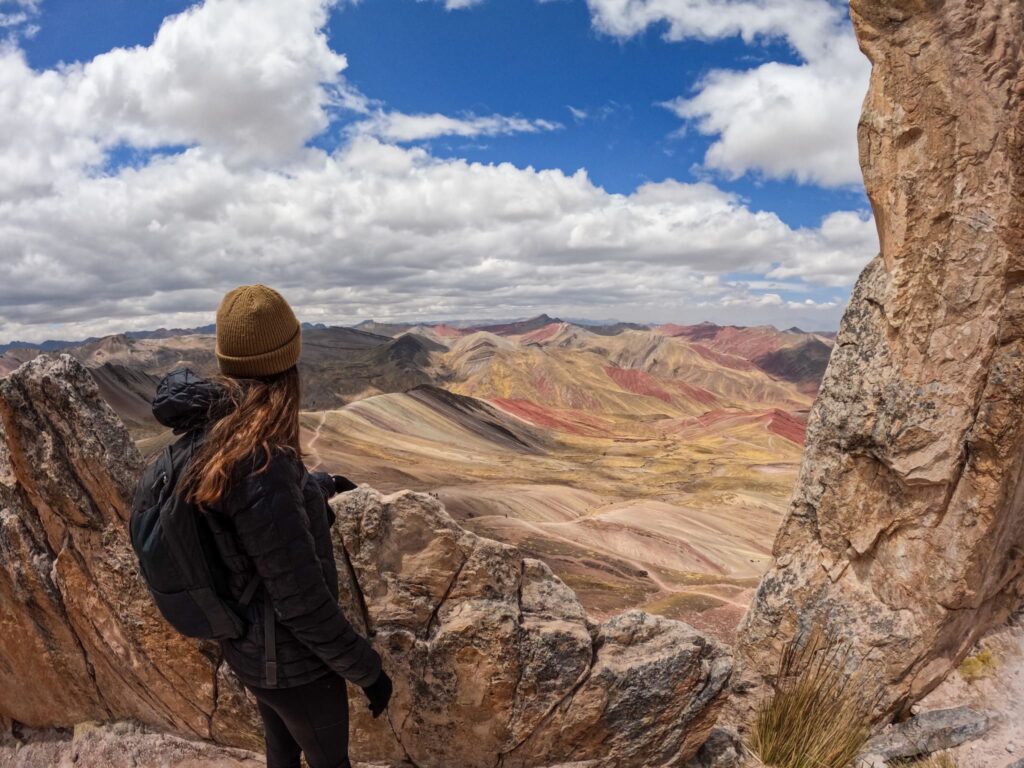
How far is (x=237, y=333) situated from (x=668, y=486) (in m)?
49.5

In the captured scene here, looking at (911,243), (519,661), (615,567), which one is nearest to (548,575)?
(519,661)

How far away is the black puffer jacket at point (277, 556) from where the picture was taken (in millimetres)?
2623

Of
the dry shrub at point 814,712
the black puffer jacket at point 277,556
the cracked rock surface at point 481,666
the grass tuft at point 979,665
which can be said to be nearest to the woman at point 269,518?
the black puffer jacket at point 277,556

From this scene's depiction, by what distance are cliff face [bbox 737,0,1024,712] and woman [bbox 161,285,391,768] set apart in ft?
14.2

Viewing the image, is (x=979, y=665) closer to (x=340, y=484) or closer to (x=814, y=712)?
(x=814, y=712)

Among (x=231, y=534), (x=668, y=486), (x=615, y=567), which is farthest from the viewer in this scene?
(x=668, y=486)

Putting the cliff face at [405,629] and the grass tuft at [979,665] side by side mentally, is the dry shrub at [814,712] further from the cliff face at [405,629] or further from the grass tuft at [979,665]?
the grass tuft at [979,665]

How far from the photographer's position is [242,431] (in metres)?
2.69

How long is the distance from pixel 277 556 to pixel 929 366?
4959mm

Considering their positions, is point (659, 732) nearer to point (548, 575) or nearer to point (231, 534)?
point (548, 575)

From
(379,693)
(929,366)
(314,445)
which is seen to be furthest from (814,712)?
(314,445)

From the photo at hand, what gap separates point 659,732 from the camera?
477cm

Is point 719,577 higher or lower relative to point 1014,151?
lower

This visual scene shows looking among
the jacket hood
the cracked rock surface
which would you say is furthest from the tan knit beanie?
the cracked rock surface
